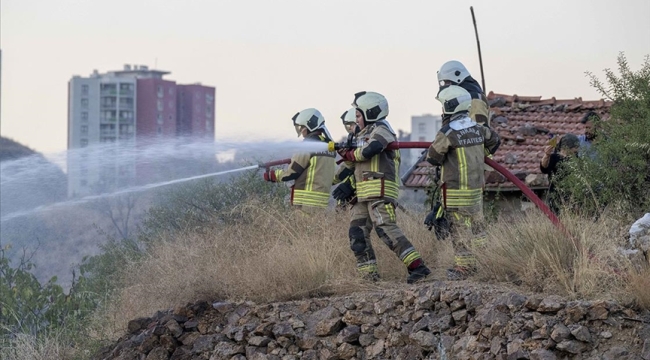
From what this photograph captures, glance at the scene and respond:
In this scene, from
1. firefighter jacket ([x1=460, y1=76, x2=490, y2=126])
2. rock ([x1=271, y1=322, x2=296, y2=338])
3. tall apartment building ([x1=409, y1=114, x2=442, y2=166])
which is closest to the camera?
rock ([x1=271, y1=322, x2=296, y2=338])

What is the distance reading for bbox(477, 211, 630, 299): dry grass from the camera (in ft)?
29.8

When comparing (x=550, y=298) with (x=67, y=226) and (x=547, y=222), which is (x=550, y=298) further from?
A: (x=67, y=226)

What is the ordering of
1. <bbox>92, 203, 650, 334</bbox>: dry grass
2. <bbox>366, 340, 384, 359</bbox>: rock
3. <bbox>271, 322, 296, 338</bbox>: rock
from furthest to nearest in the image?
<bbox>271, 322, 296, 338</bbox>: rock, <bbox>366, 340, 384, 359</bbox>: rock, <bbox>92, 203, 650, 334</bbox>: dry grass

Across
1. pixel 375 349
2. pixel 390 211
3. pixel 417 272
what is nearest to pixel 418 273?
pixel 417 272

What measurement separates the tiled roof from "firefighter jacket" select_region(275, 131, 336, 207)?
7.87 feet

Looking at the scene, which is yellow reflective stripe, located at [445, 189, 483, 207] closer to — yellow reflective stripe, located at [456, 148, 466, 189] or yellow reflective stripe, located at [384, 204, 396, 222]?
yellow reflective stripe, located at [456, 148, 466, 189]

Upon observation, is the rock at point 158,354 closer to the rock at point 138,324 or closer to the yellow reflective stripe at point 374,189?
the rock at point 138,324

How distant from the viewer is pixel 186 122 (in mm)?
63062

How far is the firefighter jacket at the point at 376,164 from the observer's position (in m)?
10.7

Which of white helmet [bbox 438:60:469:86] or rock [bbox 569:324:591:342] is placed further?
white helmet [bbox 438:60:469:86]

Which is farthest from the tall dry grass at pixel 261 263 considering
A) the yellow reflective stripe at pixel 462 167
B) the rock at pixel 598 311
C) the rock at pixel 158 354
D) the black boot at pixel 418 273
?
the rock at pixel 598 311

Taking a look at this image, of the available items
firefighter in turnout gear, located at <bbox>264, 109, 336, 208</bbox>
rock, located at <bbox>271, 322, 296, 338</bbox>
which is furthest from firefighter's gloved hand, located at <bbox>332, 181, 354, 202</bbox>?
rock, located at <bbox>271, 322, 296, 338</bbox>

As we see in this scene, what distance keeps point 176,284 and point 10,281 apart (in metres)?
5.82

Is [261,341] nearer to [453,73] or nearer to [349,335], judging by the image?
[349,335]
